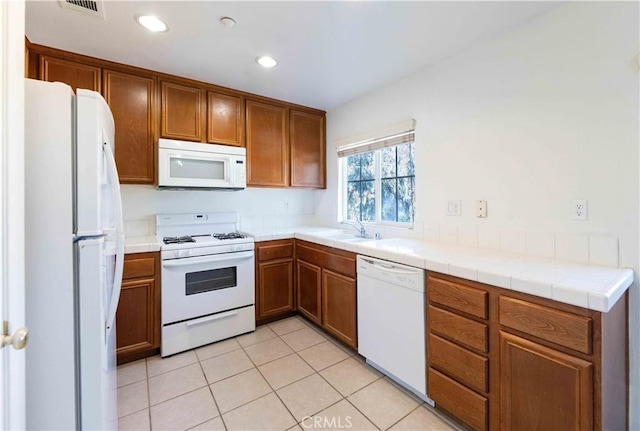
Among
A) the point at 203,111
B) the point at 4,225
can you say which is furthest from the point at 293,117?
the point at 4,225

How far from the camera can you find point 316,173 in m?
3.39

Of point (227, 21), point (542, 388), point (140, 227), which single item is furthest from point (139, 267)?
point (542, 388)

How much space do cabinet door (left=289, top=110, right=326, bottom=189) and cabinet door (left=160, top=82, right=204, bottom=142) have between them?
98 centimetres

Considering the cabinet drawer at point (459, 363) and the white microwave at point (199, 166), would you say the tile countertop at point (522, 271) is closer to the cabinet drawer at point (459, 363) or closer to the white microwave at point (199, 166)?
the cabinet drawer at point (459, 363)

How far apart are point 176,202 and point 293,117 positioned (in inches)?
59.9

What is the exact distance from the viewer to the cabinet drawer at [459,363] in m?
1.41

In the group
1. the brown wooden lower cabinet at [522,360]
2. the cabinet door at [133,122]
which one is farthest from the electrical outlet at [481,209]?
the cabinet door at [133,122]

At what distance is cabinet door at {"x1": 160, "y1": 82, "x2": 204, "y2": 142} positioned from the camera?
97.0 inches

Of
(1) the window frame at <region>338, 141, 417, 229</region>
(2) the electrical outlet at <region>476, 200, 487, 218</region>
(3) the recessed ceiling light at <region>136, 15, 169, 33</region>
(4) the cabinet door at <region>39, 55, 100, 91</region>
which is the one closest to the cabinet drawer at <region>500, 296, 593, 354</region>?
(2) the electrical outlet at <region>476, 200, 487, 218</region>

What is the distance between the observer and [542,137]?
5.45ft

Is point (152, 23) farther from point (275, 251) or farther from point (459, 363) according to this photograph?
point (459, 363)

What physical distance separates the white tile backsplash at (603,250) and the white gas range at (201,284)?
7.65 ft

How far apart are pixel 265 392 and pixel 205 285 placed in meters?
1.01

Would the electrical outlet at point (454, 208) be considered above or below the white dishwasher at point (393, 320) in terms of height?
above
